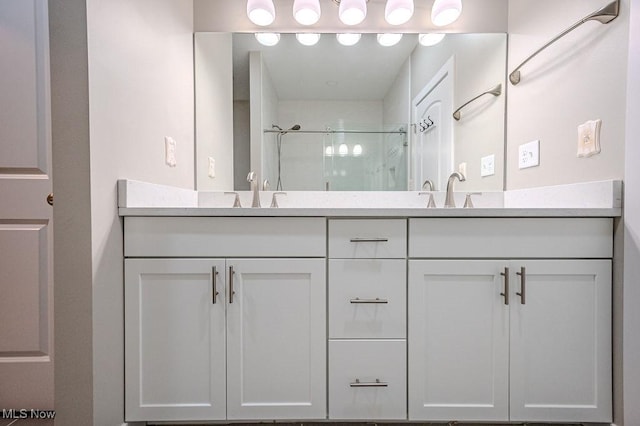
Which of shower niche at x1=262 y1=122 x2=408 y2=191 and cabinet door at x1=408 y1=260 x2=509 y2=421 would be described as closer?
cabinet door at x1=408 y1=260 x2=509 y2=421

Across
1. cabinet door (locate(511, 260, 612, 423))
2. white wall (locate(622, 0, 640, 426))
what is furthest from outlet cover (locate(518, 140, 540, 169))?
cabinet door (locate(511, 260, 612, 423))

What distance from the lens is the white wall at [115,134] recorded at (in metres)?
0.87

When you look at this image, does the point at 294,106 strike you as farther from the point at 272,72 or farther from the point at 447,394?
the point at 447,394

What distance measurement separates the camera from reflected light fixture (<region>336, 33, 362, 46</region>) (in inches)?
58.9

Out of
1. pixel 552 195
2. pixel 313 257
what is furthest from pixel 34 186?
pixel 552 195

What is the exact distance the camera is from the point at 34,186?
1.14 meters

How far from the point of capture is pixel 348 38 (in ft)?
4.91

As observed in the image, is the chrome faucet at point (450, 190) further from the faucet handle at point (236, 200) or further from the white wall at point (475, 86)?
the faucet handle at point (236, 200)

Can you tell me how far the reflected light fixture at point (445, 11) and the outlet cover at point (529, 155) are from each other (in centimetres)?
71

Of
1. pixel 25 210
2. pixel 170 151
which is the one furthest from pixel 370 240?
pixel 25 210

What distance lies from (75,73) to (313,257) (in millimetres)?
879

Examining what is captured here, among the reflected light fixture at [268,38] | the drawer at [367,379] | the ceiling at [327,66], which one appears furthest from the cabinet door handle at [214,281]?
the reflected light fixture at [268,38]

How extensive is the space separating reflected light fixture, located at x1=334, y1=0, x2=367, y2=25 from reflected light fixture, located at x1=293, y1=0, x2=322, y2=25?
0.11m

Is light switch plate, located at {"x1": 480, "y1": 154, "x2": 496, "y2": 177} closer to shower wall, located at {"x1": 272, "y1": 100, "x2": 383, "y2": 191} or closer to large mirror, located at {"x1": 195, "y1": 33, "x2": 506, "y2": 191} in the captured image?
large mirror, located at {"x1": 195, "y1": 33, "x2": 506, "y2": 191}
